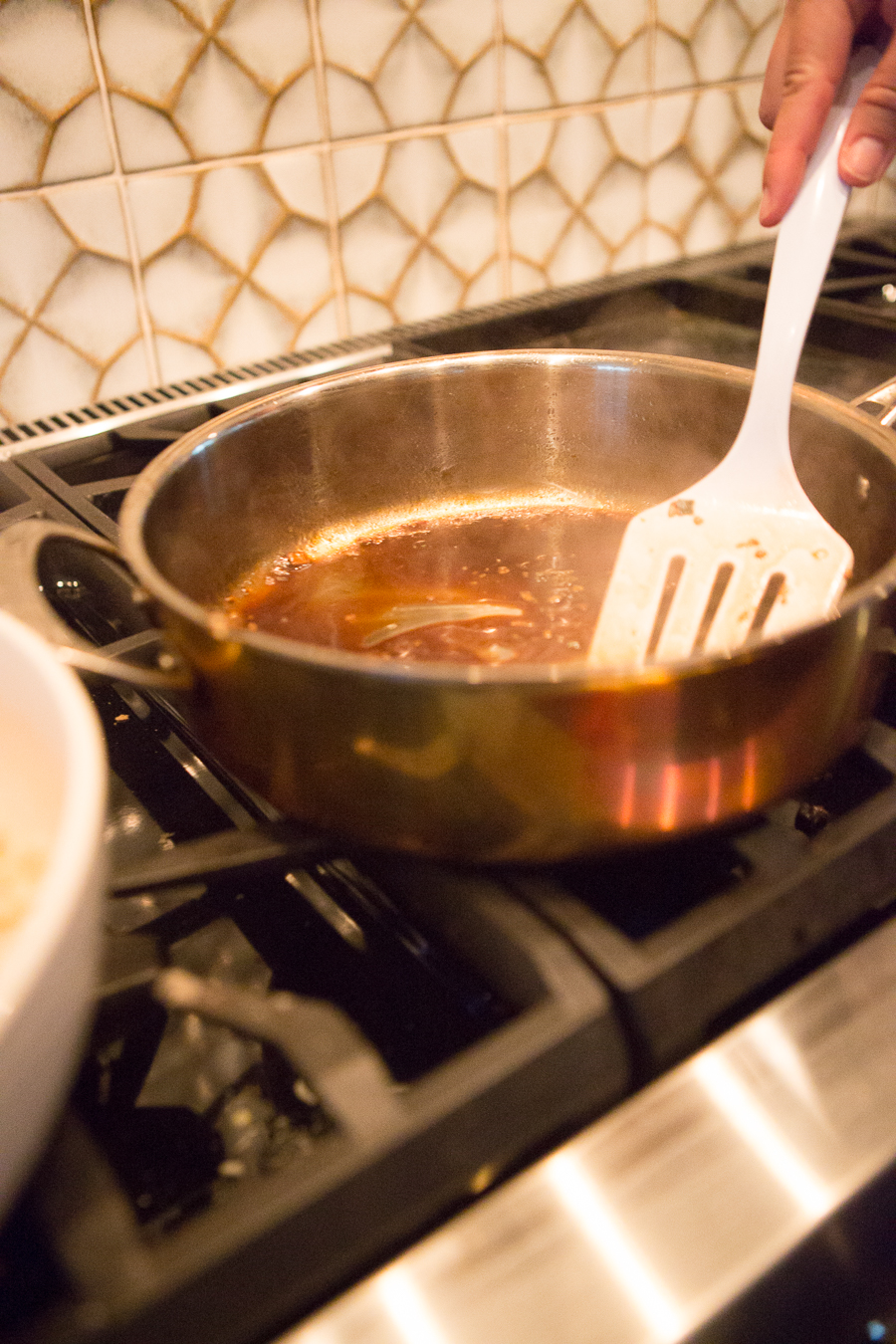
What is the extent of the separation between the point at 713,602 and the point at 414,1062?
0.23 metres

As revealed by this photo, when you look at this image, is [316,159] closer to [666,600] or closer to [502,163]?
[502,163]

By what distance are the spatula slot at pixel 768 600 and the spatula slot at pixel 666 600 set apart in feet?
0.12

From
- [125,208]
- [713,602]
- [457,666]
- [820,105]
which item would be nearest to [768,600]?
[713,602]

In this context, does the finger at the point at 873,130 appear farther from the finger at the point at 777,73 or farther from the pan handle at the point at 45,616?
the pan handle at the point at 45,616

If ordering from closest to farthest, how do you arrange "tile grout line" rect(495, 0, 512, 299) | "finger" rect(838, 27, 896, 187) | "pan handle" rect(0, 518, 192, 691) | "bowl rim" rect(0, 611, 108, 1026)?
"bowl rim" rect(0, 611, 108, 1026), "pan handle" rect(0, 518, 192, 691), "finger" rect(838, 27, 896, 187), "tile grout line" rect(495, 0, 512, 299)

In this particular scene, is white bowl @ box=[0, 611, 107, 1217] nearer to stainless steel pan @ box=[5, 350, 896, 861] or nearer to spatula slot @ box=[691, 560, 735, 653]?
stainless steel pan @ box=[5, 350, 896, 861]

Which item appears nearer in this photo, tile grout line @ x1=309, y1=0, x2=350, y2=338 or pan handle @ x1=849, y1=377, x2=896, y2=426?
pan handle @ x1=849, y1=377, x2=896, y2=426

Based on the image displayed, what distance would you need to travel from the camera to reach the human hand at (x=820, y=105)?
0.47 meters

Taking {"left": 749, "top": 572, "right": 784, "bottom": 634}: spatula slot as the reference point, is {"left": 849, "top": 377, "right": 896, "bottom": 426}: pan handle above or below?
above

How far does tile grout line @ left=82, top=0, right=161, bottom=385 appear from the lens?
0.69m

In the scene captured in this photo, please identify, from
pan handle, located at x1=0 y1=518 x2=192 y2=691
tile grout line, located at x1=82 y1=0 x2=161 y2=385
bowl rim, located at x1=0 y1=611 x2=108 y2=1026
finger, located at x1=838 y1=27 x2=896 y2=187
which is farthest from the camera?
tile grout line, located at x1=82 y1=0 x2=161 y2=385

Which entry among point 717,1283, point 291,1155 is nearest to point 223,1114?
point 291,1155

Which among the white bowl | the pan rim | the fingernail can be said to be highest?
the fingernail

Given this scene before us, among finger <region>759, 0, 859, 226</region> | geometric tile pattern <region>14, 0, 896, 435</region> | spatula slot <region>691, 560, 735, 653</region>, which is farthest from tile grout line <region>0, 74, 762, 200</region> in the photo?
spatula slot <region>691, 560, 735, 653</region>
